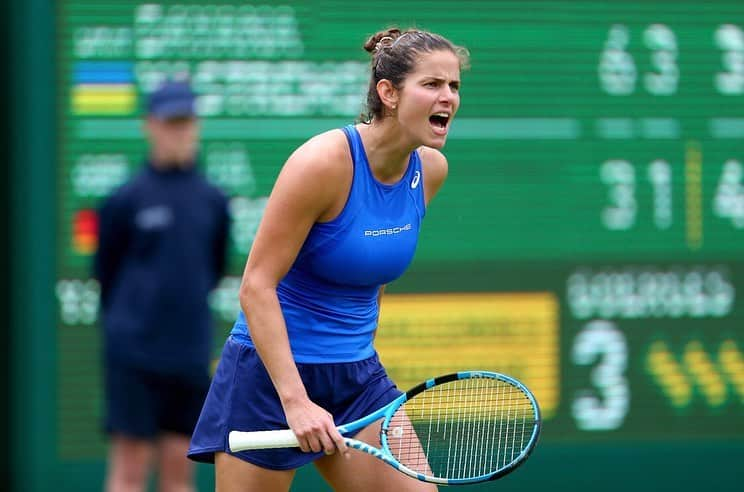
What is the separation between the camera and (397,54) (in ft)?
11.4

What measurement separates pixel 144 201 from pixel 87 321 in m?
0.82

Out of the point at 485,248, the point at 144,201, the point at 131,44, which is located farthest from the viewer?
the point at 485,248

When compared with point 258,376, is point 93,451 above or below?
below

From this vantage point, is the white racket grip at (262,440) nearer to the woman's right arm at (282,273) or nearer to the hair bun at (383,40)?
the woman's right arm at (282,273)

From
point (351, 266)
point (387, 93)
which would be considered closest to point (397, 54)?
point (387, 93)

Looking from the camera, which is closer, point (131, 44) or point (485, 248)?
point (131, 44)

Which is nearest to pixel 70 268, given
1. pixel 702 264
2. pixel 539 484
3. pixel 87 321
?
pixel 87 321

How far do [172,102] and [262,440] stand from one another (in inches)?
71.5

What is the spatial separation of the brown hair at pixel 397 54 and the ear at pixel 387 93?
0.01 metres

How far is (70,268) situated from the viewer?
5441mm

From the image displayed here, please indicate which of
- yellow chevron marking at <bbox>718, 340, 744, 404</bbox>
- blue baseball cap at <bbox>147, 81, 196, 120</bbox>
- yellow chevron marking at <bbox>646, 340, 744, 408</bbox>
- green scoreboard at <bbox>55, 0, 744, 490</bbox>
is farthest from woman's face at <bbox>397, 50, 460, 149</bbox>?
yellow chevron marking at <bbox>718, 340, 744, 404</bbox>

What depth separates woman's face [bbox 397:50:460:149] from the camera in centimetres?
341

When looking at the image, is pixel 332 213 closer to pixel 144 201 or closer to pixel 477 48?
pixel 144 201

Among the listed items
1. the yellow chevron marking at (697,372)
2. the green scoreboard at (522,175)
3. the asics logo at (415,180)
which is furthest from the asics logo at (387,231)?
the yellow chevron marking at (697,372)
